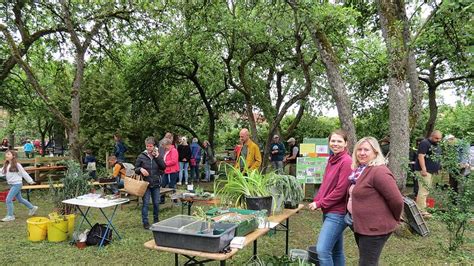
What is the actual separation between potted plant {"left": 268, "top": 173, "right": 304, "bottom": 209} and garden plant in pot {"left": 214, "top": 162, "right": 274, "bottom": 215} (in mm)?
95

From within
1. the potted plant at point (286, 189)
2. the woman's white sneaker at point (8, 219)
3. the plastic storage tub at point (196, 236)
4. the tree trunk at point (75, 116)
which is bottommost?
the woman's white sneaker at point (8, 219)

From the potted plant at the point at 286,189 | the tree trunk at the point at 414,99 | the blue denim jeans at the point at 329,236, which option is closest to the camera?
the blue denim jeans at the point at 329,236

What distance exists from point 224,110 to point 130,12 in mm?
7313

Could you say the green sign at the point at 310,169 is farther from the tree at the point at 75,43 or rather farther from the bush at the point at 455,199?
the tree at the point at 75,43

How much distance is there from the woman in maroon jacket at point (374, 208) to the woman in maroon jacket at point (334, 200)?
33 cm

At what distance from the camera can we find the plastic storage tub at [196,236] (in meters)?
2.78

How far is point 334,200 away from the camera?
341 centimetres

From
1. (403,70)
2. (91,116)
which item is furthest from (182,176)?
(403,70)

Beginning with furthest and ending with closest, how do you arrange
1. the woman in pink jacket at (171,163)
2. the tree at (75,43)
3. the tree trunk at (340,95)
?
the woman in pink jacket at (171,163), the tree at (75,43), the tree trunk at (340,95)

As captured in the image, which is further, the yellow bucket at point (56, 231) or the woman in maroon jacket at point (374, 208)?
the yellow bucket at point (56, 231)

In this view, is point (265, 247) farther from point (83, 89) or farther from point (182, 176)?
point (83, 89)

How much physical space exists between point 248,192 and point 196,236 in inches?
48.2

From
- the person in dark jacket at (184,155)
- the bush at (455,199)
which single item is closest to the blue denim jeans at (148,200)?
the bush at (455,199)

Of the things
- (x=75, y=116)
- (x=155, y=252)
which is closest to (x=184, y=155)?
(x=75, y=116)
